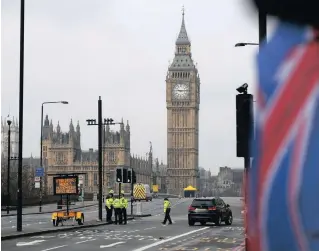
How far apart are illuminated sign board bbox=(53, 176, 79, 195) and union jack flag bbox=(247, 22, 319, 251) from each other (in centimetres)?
3030

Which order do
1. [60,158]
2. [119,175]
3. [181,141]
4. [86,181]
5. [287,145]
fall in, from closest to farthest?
[287,145], [119,175], [86,181], [60,158], [181,141]

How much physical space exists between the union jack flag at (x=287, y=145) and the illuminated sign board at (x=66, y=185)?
3030 cm

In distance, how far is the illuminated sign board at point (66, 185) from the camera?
32.3 meters

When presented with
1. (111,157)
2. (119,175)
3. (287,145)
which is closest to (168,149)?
(111,157)

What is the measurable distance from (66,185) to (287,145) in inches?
1213

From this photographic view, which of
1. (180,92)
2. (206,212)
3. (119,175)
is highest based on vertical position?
(180,92)

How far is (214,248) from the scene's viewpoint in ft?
65.1

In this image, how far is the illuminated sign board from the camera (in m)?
32.3

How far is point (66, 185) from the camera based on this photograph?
32.6 meters

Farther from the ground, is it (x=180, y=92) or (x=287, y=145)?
(x=180, y=92)

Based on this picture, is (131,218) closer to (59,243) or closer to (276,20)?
(59,243)

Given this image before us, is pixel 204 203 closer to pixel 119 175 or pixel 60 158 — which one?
pixel 119 175

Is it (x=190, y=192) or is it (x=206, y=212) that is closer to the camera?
(x=206, y=212)

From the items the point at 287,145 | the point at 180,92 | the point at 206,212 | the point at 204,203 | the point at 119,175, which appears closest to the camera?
the point at 287,145
